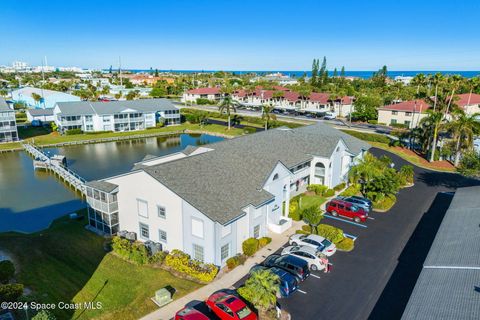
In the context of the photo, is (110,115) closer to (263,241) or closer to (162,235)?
(162,235)

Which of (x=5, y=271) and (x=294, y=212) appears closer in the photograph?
(x=5, y=271)

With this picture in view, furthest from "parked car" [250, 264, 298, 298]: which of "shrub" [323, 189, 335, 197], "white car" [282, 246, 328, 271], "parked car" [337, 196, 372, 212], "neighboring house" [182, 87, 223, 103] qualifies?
"neighboring house" [182, 87, 223, 103]

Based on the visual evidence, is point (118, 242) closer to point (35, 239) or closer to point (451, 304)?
point (35, 239)

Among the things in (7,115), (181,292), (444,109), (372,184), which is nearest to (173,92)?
(7,115)

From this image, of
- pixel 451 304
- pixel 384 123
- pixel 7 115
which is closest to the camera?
pixel 451 304

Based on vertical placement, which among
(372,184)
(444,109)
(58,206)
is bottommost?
(58,206)

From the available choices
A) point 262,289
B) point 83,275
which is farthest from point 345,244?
point 83,275

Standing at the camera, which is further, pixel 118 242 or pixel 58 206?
pixel 58 206
